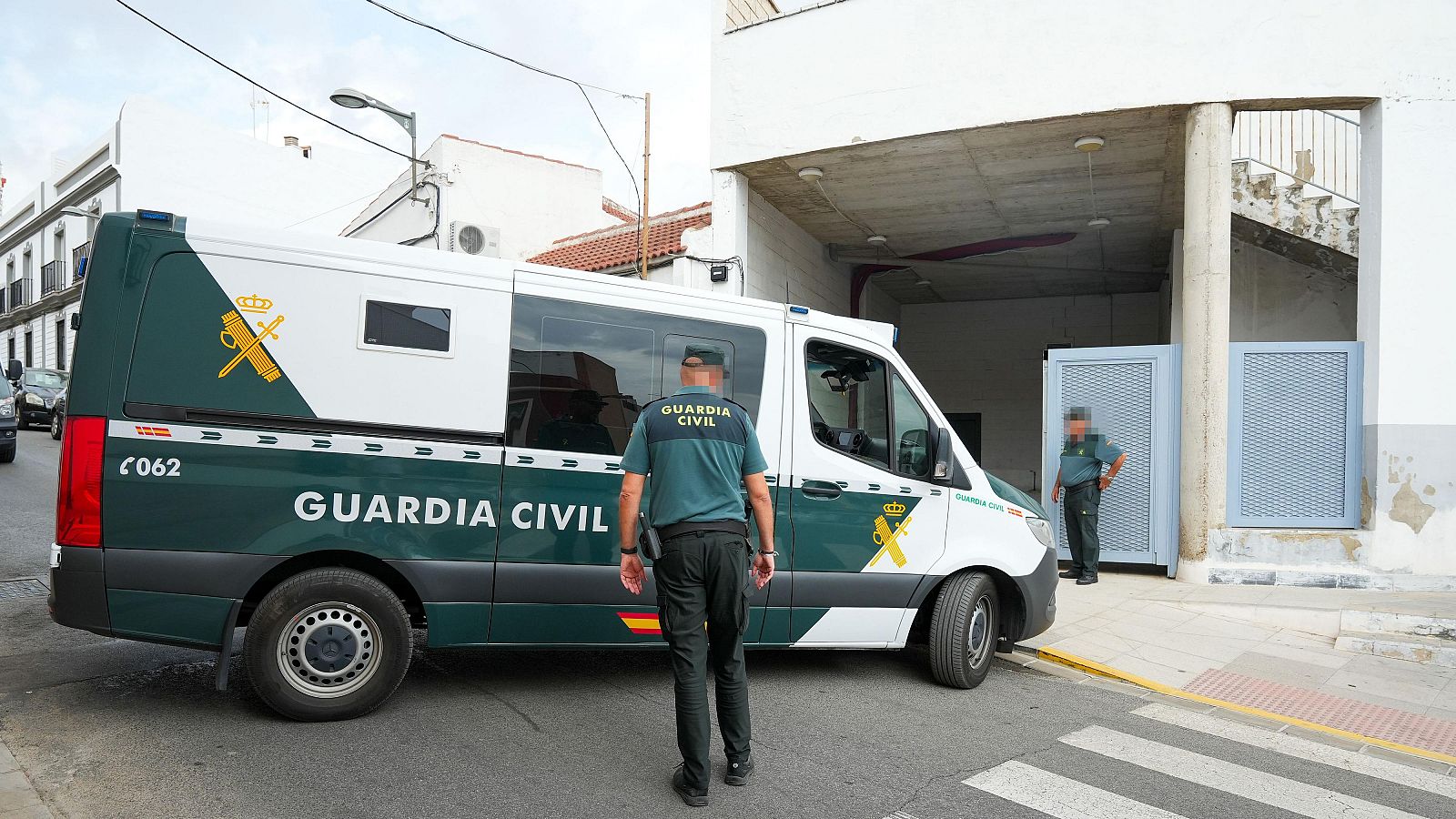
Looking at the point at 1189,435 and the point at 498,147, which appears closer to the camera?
the point at 1189,435

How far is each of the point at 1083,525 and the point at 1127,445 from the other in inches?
40.9

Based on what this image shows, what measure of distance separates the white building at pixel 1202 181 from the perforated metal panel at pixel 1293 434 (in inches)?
1.1

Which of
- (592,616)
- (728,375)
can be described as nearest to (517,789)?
(592,616)

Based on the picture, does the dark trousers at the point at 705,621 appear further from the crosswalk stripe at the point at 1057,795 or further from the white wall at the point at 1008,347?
the white wall at the point at 1008,347

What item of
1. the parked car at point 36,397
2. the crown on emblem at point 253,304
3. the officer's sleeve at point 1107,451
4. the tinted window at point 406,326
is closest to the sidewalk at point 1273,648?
the officer's sleeve at point 1107,451

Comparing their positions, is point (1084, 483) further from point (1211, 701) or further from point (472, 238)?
point (472, 238)

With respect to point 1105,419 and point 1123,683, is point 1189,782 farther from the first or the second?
point 1105,419

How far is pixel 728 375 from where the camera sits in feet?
16.4

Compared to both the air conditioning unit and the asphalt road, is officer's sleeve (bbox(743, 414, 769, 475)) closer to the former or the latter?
the asphalt road

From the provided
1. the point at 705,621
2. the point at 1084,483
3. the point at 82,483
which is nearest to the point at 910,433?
the point at 705,621

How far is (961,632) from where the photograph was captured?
5.31 m

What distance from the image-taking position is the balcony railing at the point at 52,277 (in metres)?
34.6

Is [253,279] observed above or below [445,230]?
below

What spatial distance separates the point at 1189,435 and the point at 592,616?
6.38m
